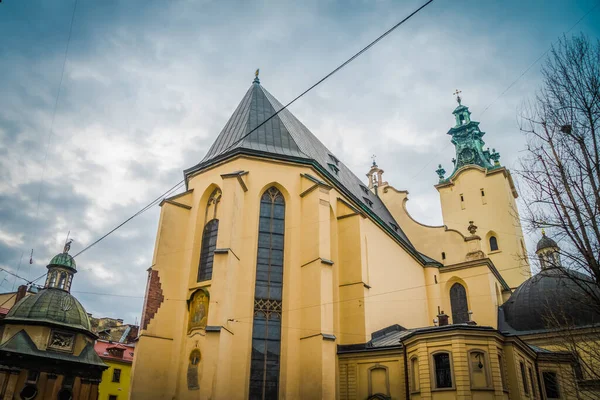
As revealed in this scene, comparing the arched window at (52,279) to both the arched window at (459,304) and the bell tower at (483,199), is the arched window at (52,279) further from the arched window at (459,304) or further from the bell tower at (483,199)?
the bell tower at (483,199)

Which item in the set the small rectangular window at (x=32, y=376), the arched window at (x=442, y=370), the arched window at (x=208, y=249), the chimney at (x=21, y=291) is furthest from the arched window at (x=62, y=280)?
the arched window at (x=442, y=370)

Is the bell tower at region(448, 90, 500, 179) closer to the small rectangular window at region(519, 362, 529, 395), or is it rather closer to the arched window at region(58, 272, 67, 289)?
the small rectangular window at region(519, 362, 529, 395)

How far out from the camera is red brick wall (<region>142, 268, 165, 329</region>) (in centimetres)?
1719

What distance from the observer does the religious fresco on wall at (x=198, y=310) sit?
16.9 m

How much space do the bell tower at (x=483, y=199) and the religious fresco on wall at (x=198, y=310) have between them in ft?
74.0

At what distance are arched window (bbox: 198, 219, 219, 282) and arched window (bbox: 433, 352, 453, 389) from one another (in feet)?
28.2

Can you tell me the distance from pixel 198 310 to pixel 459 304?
1720cm

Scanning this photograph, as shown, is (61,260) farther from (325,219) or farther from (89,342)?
(325,219)

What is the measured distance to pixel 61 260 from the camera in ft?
97.0

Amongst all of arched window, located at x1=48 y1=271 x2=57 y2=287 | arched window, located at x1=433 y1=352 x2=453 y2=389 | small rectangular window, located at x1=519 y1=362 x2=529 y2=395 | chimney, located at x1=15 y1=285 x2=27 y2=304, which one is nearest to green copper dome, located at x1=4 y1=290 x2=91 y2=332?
arched window, located at x1=48 y1=271 x2=57 y2=287

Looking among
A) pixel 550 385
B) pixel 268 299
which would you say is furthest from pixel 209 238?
pixel 550 385

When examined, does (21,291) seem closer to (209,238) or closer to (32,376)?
(32,376)

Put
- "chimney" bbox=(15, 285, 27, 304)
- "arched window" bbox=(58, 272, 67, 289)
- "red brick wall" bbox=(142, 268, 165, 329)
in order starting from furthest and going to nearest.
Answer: "chimney" bbox=(15, 285, 27, 304) → "arched window" bbox=(58, 272, 67, 289) → "red brick wall" bbox=(142, 268, 165, 329)

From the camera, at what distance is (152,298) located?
17484 millimetres
